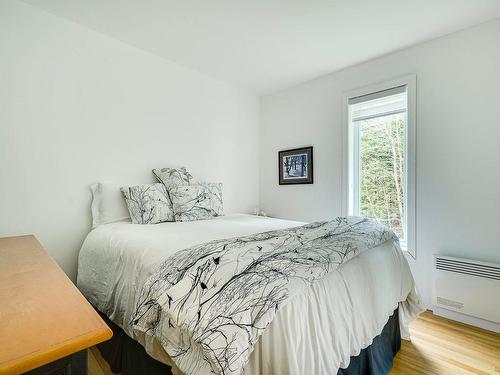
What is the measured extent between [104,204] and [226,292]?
1.73 meters

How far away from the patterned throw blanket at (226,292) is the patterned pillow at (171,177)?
1.32 m

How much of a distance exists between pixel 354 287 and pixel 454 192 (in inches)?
65.4

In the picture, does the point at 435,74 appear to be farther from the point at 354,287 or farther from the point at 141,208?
the point at 141,208

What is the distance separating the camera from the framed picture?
3191 millimetres

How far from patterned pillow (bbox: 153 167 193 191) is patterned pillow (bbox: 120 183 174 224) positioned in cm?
15

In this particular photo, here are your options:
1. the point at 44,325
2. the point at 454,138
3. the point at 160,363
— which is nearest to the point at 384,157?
the point at 454,138

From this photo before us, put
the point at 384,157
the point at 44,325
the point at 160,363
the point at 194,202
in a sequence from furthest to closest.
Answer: the point at 384,157 < the point at 194,202 < the point at 160,363 < the point at 44,325

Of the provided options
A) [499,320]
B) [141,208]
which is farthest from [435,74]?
[141,208]

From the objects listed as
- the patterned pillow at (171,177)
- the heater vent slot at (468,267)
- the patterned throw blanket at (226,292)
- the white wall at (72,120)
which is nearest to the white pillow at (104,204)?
the white wall at (72,120)

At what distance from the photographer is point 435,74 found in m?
2.31

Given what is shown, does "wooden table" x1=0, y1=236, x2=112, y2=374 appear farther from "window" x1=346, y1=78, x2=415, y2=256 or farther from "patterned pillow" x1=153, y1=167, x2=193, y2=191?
"window" x1=346, y1=78, x2=415, y2=256

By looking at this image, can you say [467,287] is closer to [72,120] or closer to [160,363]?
[160,363]

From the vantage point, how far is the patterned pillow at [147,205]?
216 cm

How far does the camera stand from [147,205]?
2197mm
